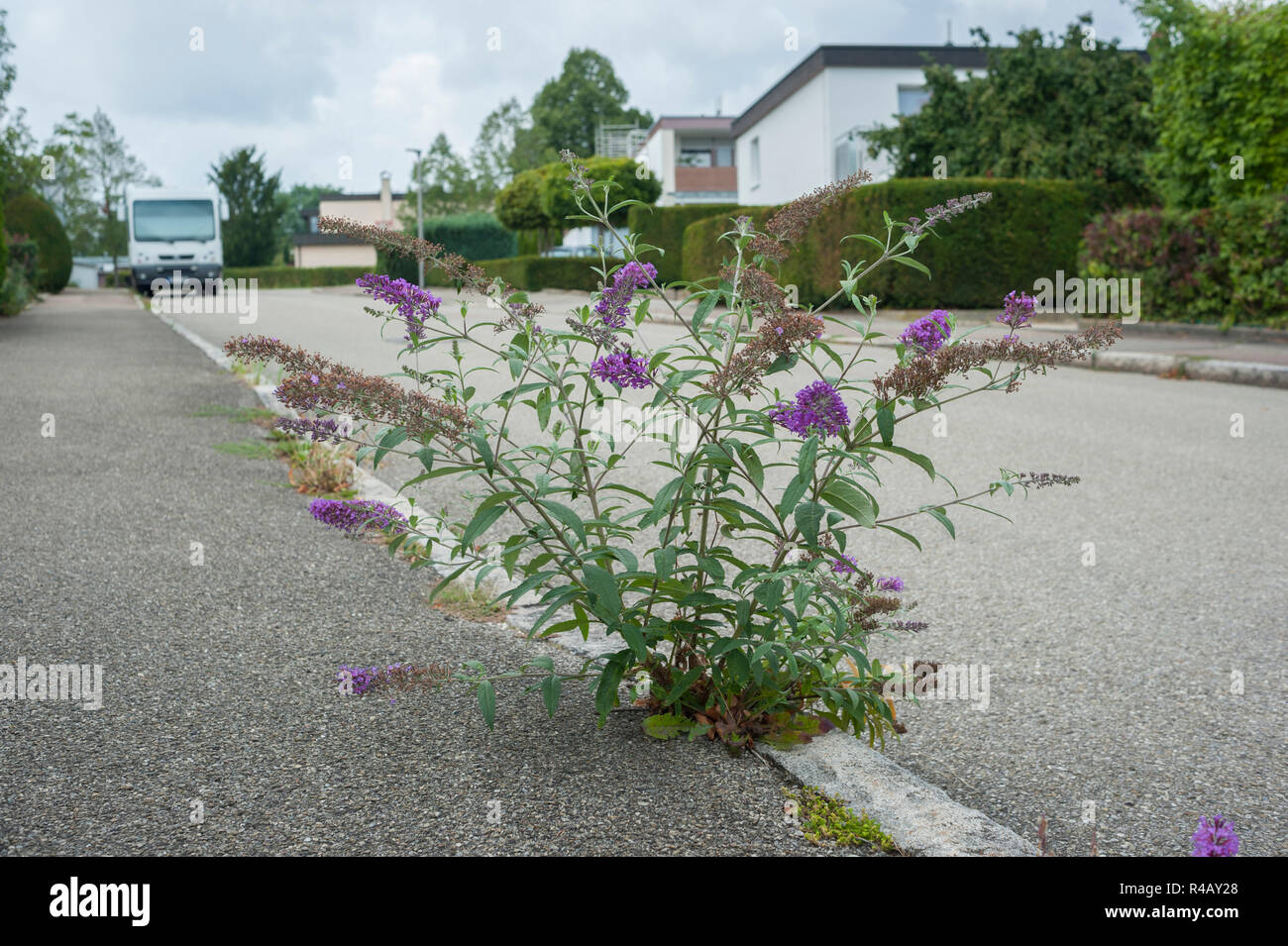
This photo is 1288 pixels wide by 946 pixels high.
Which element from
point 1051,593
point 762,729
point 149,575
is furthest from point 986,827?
point 149,575

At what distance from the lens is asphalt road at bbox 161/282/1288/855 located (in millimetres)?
2705

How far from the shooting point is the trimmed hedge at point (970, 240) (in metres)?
17.6

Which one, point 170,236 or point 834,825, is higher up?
point 170,236

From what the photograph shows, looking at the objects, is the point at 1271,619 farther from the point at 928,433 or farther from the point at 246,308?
the point at 246,308

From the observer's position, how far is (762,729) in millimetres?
2592

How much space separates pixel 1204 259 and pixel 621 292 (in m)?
13.9

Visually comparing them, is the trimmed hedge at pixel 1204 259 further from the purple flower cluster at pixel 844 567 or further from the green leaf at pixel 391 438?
the green leaf at pixel 391 438

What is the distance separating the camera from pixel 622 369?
2.37 metres

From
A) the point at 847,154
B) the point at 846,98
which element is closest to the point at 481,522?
the point at 847,154

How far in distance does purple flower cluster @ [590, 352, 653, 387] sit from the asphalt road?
1.28 meters

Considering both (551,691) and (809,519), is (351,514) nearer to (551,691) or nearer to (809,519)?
(551,691)

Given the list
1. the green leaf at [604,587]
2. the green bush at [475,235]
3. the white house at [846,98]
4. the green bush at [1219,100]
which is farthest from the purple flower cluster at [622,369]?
the green bush at [475,235]

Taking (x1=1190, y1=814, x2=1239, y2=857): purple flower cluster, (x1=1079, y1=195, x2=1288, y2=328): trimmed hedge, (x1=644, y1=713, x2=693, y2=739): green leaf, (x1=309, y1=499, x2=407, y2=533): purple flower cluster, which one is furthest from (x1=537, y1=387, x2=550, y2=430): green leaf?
(x1=1079, y1=195, x2=1288, y2=328): trimmed hedge

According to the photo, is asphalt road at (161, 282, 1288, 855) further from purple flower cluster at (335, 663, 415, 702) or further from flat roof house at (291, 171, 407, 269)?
flat roof house at (291, 171, 407, 269)
